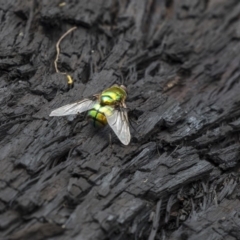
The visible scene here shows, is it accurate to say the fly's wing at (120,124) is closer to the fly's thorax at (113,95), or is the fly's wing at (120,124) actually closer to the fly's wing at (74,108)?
the fly's thorax at (113,95)

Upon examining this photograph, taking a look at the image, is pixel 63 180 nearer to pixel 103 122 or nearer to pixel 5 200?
pixel 5 200

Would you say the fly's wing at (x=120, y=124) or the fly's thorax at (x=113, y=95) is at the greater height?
the fly's thorax at (x=113, y=95)

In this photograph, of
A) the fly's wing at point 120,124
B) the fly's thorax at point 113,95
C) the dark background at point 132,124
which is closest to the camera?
the dark background at point 132,124

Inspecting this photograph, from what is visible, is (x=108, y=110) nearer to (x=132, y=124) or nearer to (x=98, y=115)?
(x=98, y=115)

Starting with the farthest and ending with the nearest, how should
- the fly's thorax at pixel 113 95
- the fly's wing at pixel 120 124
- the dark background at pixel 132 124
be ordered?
the fly's thorax at pixel 113 95 → the fly's wing at pixel 120 124 → the dark background at pixel 132 124

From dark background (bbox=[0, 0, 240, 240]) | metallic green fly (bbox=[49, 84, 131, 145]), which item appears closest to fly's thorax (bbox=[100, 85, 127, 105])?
metallic green fly (bbox=[49, 84, 131, 145])

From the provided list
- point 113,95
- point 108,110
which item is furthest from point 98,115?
point 113,95

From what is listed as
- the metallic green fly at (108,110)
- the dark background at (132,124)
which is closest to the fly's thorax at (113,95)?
the metallic green fly at (108,110)
